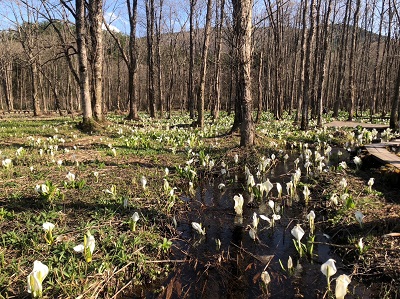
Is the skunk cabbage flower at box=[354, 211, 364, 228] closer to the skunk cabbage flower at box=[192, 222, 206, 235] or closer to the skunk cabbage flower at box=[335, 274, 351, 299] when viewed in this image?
the skunk cabbage flower at box=[335, 274, 351, 299]

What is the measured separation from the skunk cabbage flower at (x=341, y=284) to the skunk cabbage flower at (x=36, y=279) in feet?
8.28

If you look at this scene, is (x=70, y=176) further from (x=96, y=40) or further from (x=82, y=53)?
(x=96, y=40)

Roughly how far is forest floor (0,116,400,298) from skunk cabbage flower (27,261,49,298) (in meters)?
0.19

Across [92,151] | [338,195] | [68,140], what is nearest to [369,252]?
[338,195]

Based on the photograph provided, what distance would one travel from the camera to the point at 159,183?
20.0ft

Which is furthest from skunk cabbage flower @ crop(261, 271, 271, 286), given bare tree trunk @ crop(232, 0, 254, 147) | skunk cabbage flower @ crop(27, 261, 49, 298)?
bare tree trunk @ crop(232, 0, 254, 147)

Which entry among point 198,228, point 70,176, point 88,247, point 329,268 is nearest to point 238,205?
point 198,228

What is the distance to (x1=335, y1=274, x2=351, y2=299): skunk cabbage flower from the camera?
263 cm

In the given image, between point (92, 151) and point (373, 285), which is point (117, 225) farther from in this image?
point (92, 151)

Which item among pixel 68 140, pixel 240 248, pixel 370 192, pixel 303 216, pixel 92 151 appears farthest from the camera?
pixel 68 140

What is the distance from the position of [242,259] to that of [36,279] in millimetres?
2226

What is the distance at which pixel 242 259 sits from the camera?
376 cm

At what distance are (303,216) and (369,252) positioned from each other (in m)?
1.40

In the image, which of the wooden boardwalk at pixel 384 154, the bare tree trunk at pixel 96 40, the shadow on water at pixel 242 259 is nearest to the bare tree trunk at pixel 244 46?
the wooden boardwalk at pixel 384 154
